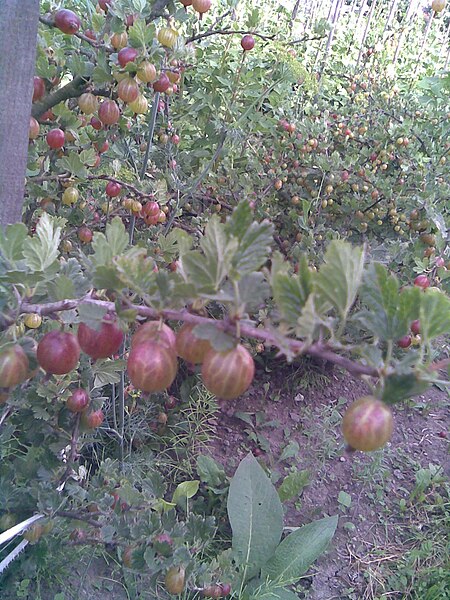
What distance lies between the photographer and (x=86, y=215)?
170 centimetres

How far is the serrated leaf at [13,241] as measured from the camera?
74cm

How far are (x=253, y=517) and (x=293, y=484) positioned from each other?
0.25m

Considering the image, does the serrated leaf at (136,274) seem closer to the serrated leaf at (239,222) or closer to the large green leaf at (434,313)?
the serrated leaf at (239,222)

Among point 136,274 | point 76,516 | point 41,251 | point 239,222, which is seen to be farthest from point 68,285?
point 76,516

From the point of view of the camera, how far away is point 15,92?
98 cm

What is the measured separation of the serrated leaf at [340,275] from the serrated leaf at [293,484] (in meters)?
1.82

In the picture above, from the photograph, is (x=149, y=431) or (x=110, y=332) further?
(x=149, y=431)

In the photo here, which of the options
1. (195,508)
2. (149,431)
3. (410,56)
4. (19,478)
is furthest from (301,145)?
(410,56)

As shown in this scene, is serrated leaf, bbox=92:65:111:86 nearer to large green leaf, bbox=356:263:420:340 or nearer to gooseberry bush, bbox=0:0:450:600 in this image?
gooseberry bush, bbox=0:0:450:600

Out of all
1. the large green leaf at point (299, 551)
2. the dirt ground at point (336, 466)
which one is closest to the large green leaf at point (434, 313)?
the dirt ground at point (336, 466)

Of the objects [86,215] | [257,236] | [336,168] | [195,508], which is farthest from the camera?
[336,168]

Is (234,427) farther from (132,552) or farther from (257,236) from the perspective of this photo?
(257,236)

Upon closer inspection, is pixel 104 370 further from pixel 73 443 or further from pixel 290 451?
pixel 290 451

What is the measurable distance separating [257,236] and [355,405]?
8.3 inches
